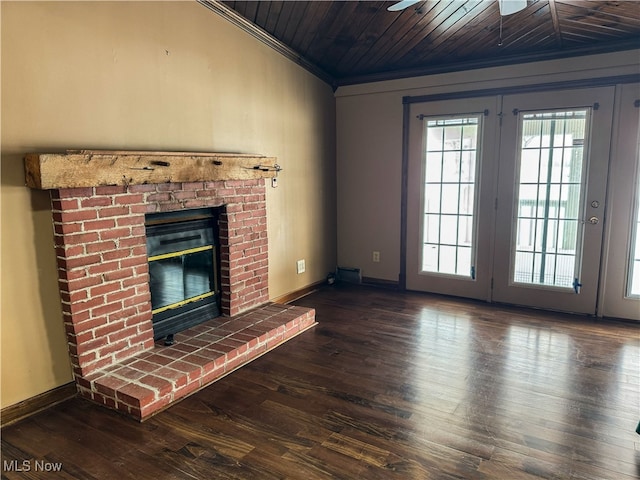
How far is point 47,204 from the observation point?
238cm

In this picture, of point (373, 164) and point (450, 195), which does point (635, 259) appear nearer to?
point (450, 195)

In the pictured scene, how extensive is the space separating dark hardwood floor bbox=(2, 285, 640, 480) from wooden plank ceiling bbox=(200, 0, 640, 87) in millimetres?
2491

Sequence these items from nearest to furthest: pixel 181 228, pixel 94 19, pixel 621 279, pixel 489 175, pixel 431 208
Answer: pixel 94 19, pixel 181 228, pixel 621 279, pixel 489 175, pixel 431 208

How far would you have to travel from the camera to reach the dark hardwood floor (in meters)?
1.95

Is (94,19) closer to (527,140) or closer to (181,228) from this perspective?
(181,228)

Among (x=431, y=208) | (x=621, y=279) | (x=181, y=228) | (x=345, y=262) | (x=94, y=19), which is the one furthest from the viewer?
(x=345, y=262)

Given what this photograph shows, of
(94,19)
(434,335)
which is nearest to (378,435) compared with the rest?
(434,335)

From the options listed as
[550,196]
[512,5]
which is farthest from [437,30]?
[550,196]

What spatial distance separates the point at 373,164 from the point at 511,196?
153 centimetres

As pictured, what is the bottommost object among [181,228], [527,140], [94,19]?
[181,228]

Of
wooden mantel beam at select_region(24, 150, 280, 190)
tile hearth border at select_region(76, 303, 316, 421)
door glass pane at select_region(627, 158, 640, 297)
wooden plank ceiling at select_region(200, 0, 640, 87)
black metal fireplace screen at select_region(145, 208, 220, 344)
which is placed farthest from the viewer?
door glass pane at select_region(627, 158, 640, 297)

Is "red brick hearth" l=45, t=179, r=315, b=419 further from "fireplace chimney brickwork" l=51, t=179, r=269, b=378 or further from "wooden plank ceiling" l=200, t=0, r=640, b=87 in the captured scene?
"wooden plank ceiling" l=200, t=0, r=640, b=87

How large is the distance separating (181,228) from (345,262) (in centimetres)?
248

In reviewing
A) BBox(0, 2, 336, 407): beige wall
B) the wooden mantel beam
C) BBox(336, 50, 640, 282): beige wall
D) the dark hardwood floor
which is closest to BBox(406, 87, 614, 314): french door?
BBox(336, 50, 640, 282): beige wall
